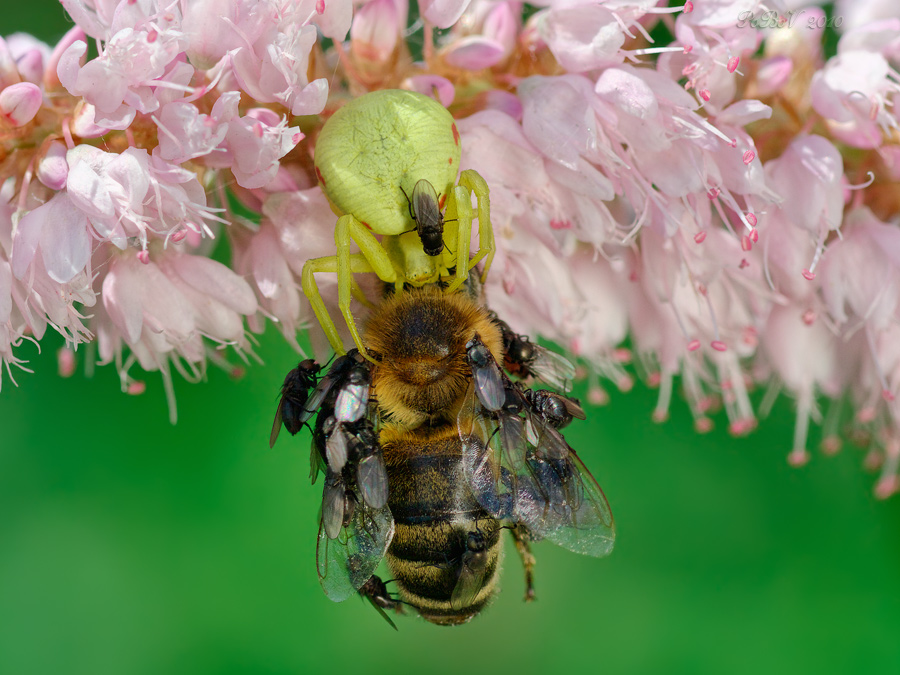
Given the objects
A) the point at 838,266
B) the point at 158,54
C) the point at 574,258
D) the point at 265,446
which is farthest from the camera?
the point at 265,446

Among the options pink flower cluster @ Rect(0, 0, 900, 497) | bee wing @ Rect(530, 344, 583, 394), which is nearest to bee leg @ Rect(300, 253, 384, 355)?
pink flower cluster @ Rect(0, 0, 900, 497)

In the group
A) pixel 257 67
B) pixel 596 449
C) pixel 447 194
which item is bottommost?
pixel 596 449

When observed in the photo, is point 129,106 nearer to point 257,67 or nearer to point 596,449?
point 257,67

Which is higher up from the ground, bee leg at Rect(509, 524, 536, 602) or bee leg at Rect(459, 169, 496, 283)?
bee leg at Rect(459, 169, 496, 283)

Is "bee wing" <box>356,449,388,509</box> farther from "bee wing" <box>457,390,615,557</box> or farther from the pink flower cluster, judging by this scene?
the pink flower cluster

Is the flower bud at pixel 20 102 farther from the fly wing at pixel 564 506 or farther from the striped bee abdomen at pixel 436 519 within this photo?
the fly wing at pixel 564 506

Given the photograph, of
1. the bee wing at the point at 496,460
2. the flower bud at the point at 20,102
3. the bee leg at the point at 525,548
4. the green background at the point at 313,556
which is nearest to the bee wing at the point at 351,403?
the bee wing at the point at 496,460

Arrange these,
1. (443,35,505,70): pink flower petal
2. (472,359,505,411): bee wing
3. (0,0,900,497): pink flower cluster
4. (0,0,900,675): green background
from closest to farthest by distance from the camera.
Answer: (472,359,505,411): bee wing < (0,0,900,497): pink flower cluster < (443,35,505,70): pink flower petal < (0,0,900,675): green background

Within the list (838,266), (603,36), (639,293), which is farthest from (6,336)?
(838,266)

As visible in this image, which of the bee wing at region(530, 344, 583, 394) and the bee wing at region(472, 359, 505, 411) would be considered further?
the bee wing at region(530, 344, 583, 394)
